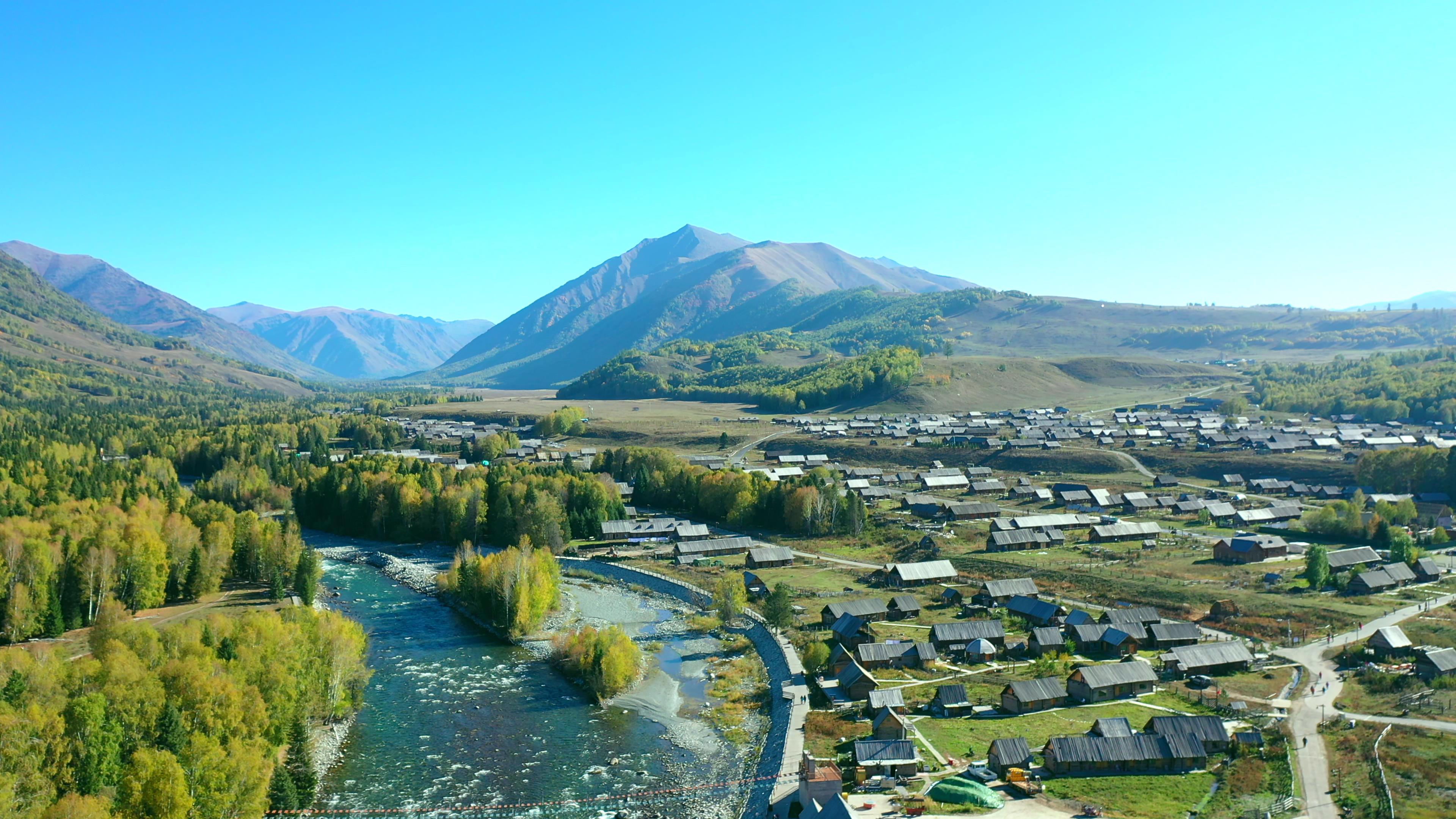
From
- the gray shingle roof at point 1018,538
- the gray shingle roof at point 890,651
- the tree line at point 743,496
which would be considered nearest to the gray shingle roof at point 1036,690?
the gray shingle roof at point 890,651

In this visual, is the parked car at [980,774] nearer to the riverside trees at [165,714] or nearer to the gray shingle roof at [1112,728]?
the gray shingle roof at [1112,728]

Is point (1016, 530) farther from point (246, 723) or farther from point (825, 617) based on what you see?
point (246, 723)

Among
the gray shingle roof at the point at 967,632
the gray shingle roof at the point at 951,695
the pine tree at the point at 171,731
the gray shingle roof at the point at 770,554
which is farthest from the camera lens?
the gray shingle roof at the point at 770,554

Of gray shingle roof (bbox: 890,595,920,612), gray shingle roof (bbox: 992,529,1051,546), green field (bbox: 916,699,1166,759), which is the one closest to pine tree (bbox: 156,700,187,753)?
green field (bbox: 916,699,1166,759)

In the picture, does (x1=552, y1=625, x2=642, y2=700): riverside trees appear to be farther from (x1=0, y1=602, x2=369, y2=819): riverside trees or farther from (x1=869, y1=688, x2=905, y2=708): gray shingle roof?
(x1=869, y1=688, x2=905, y2=708): gray shingle roof

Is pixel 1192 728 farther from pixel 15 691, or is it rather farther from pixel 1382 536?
pixel 1382 536

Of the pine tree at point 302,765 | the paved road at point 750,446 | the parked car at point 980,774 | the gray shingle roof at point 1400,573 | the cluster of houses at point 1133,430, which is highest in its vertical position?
the cluster of houses at point 1133,430

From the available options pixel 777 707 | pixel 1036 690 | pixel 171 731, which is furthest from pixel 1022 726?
pixel 171 731
